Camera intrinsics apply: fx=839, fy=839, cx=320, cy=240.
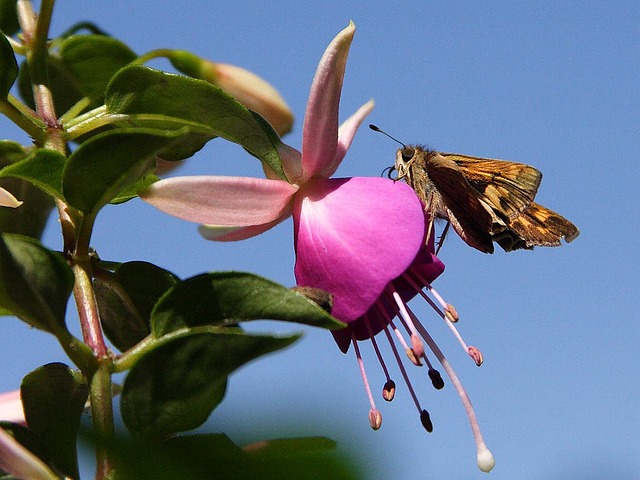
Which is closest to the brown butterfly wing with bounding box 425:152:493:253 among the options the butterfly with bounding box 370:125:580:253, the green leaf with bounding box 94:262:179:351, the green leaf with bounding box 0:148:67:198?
the butterfly with bounding box 370:125:580:253

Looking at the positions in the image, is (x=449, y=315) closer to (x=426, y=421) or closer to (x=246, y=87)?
(x=426, y=421)

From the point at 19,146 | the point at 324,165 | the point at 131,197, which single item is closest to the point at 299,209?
the point at 324,165

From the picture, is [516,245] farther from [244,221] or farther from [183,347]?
[183,347]

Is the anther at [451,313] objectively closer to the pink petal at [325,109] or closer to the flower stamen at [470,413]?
the flower stamen at [470,413]

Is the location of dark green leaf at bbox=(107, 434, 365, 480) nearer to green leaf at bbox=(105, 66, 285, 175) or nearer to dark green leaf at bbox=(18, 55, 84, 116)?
green leaf at bbox=(105, 66, 285, 175)

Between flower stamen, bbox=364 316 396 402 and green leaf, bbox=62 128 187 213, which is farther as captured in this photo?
flower stamen, bbox=364 316 396 402

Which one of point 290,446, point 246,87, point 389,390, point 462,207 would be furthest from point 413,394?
point 290,446
